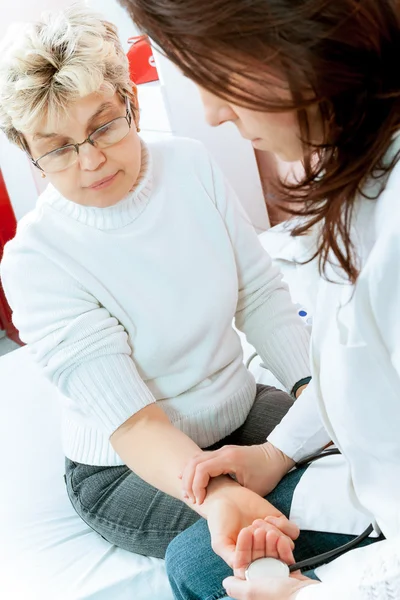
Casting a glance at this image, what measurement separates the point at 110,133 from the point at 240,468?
0.59m

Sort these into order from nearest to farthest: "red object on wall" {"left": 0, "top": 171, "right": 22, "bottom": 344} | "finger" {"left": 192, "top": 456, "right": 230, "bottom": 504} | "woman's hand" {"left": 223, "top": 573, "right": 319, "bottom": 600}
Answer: "woman's hand" {"left": 223, "top": 573, "right": 319, "bottom": 600} < "finger" {"left": 192, "top": 456, "right": 230, "bottom": 504} < "red object on wall" {"left": 0, "top": 171, "right": 22, "bottom": 344}

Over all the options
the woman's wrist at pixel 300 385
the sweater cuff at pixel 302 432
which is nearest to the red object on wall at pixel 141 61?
the woman's wrist at pixel 300 385

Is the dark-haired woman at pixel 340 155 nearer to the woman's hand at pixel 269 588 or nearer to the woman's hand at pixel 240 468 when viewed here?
the woman's hand at pixel 269 588

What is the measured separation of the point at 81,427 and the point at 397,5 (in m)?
0.97

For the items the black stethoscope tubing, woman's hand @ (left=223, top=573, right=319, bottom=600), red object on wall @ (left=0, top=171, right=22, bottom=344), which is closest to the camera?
woman's hand @ (left=223, top=573, right=319, bottom=600)

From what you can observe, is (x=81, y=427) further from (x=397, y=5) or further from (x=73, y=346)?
(x=397, y=5)

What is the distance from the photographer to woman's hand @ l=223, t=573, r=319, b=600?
0.86 metres

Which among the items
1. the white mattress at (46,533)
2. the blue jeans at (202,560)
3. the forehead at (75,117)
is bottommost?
the white mattress at (46,533)

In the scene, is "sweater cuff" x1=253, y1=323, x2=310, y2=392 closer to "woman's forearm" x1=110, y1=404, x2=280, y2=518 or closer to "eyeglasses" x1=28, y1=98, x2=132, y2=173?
"woman's forearm" x1=110, y1=404, x2=280, y2=518

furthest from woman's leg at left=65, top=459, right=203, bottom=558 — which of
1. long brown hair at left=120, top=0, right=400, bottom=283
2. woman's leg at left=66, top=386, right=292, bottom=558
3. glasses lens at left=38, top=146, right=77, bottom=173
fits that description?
long brown hair at left=120, top=0, right=400, bottom=283

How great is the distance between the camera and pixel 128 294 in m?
1.27

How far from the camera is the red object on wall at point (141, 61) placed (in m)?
2.77

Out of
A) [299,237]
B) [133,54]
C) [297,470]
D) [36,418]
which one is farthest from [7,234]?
[299,237]

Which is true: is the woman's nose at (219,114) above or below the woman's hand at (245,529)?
above
